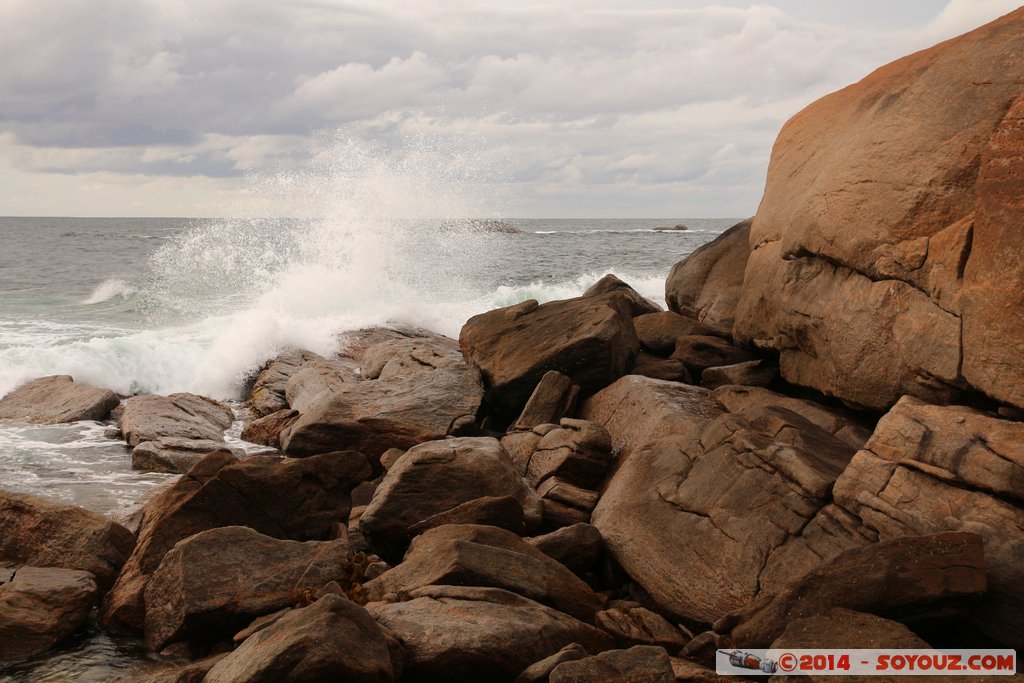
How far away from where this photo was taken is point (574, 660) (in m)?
4.25

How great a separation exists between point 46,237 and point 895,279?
66256 millimetres

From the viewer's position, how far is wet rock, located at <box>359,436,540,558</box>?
21.1ft

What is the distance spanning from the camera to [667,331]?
9.82m

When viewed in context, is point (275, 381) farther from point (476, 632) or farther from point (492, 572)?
point (476, 632)

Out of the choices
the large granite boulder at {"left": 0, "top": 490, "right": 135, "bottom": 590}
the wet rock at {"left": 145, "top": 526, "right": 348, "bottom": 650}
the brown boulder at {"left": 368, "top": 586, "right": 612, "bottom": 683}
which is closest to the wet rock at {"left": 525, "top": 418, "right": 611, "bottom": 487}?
the wet rock at {"left": 145, "top": 526, "right": 348, "bottom": 650}

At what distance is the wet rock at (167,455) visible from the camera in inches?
371

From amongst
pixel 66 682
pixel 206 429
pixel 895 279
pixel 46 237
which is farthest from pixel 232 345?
pixel 46 237

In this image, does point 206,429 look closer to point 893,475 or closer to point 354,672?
point 354,672

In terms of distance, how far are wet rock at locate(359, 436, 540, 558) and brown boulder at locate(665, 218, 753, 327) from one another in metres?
4.49

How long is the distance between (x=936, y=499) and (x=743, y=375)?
3.34m

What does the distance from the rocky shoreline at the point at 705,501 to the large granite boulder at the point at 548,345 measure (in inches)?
1.8

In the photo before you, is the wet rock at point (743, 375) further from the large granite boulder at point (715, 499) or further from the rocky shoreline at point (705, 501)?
the large granite boulder at point (715, 499)

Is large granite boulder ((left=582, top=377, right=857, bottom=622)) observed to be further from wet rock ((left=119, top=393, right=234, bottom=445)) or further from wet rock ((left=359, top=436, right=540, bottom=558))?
wet rock ((left=119, top=393, right=234, bottom=445))

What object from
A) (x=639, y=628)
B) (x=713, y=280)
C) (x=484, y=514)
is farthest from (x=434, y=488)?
(x=713, y=280)
